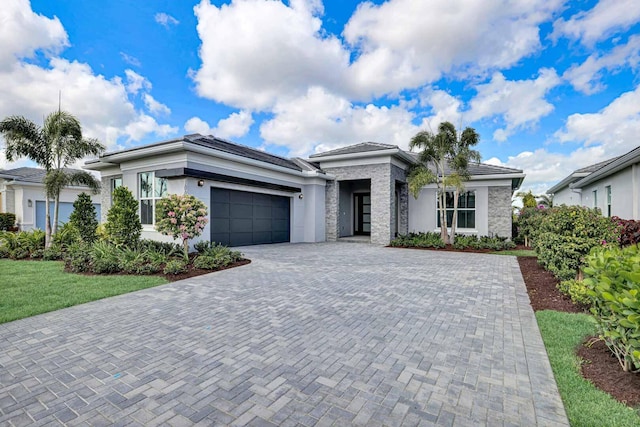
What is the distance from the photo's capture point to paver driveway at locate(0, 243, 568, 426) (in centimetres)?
241

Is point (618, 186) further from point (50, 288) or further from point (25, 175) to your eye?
Result: point (25, 175)

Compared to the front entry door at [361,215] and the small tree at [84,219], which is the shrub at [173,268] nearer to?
the small tree at [84,219]

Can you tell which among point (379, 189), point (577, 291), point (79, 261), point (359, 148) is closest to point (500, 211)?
point (379, 189)

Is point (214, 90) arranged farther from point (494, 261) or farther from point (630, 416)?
point (630, 416)

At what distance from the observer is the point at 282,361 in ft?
10.6

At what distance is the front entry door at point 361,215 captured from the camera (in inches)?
802

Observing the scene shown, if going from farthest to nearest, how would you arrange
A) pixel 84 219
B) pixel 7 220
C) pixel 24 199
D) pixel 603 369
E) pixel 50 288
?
pixel 24 199 → pixel 7 220 → pixel 84 219 → pixel 50 288 → pixel 603 369

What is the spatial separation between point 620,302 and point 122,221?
10.8 metres

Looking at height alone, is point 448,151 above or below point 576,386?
above

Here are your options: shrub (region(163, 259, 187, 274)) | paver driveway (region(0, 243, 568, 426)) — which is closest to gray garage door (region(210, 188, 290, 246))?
shrub (region(163, 259, 187, 274))

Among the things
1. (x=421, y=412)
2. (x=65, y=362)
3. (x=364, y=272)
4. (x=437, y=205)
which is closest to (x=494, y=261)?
(x=364, y=272)

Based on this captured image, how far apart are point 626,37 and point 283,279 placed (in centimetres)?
1250

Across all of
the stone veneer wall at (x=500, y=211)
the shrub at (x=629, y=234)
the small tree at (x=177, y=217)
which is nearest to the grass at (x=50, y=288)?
the small tree at (x=177, y=217)

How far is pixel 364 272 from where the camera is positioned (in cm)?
807
